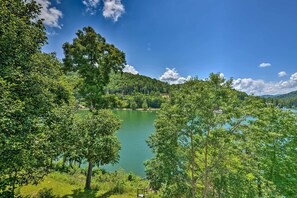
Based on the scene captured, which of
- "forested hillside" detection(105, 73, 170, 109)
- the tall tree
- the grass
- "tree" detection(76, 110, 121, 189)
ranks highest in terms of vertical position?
"forested hillside" detection(105, 73, 170, 109)

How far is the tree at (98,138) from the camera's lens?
10.1 metres

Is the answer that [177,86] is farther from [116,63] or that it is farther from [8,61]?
[116,63]

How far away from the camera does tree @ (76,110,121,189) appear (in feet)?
33.0

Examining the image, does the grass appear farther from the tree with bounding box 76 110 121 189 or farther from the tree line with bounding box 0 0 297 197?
the tree line with bounding box 0 0 297 197

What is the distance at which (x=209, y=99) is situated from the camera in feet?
21.5

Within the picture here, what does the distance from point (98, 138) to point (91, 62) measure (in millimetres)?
5137

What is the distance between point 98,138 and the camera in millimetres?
10445

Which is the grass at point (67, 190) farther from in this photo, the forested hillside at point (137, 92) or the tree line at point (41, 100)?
the forested hillside at point (137, 92)

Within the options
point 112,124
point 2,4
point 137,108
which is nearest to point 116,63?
point 112,124

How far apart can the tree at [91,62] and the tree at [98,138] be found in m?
1.69

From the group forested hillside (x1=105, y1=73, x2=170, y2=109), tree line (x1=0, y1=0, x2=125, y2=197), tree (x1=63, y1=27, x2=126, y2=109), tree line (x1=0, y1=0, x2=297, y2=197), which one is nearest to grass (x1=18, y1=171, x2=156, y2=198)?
tree line (x1=0, y1=0, x2=125, y2=197)

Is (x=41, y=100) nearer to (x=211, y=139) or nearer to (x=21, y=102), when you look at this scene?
(x=21, y=102)

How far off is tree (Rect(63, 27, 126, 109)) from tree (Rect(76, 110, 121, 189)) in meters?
1.69

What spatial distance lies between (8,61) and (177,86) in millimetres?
5813
